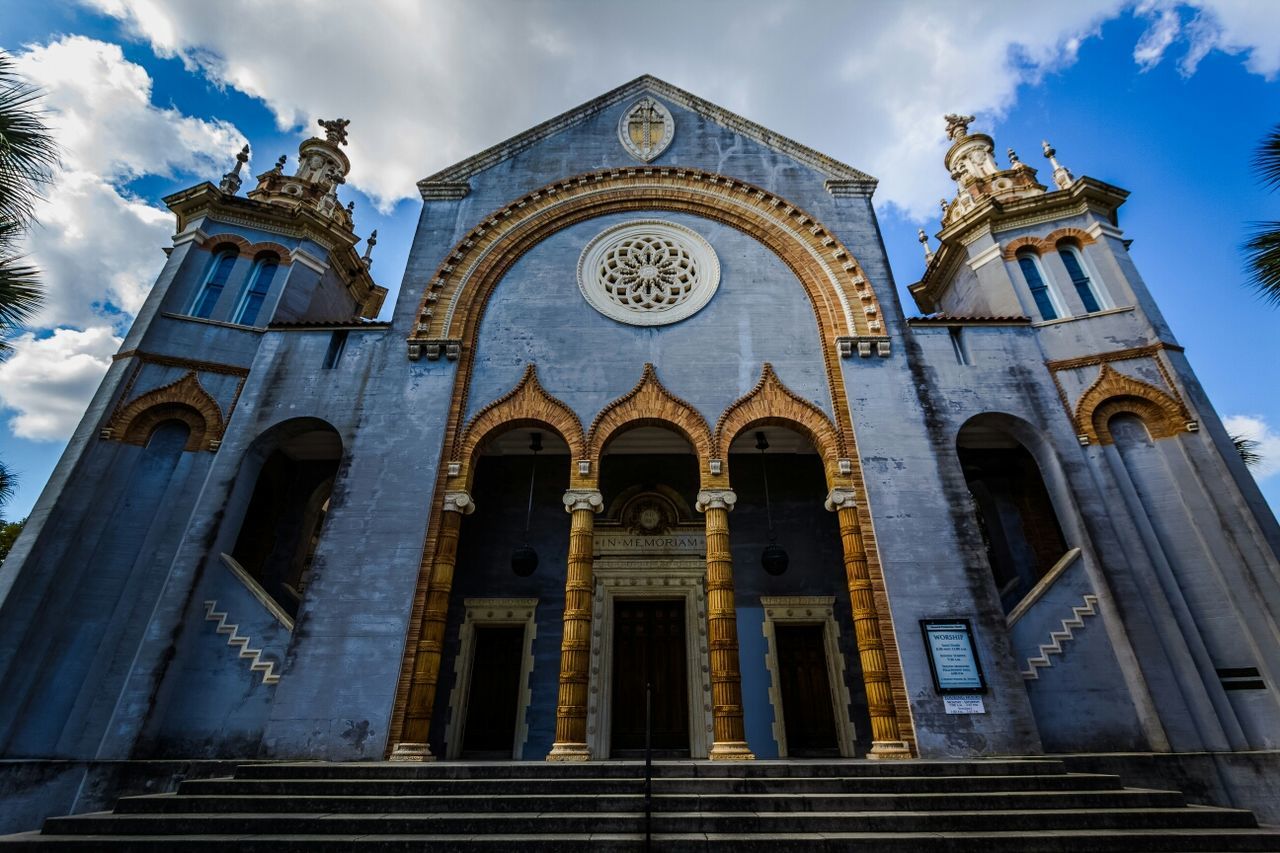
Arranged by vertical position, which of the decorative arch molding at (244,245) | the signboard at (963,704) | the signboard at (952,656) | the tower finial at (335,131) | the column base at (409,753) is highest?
the tower finial at (335,131)

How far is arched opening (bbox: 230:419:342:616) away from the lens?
1242cm

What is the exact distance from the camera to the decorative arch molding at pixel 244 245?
13391 mm

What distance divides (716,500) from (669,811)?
16.9ft

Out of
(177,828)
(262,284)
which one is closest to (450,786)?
(177,828)

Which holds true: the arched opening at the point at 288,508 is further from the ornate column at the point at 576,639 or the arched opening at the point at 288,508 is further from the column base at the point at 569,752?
the column base at the point at 569,752

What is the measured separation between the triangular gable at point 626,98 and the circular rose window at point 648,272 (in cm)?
330

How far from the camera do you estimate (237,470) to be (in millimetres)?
10820

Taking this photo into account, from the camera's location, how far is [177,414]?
11531 millimetres

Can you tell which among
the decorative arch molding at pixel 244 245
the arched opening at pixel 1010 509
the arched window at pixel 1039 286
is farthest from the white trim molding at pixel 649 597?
the decorative arch molding at pixel 244 245

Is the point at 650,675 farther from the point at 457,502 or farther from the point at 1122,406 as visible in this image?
the point at 1122,406

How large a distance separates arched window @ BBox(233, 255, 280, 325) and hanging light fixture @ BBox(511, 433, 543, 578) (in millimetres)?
6509

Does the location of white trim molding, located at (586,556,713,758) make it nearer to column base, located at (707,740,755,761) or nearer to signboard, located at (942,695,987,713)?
column base, located at (707,740,755,761)

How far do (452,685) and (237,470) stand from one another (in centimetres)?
562

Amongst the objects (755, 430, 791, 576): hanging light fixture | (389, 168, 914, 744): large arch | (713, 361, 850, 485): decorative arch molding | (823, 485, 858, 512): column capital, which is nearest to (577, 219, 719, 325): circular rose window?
(389, 168, 914, 744): large arch
